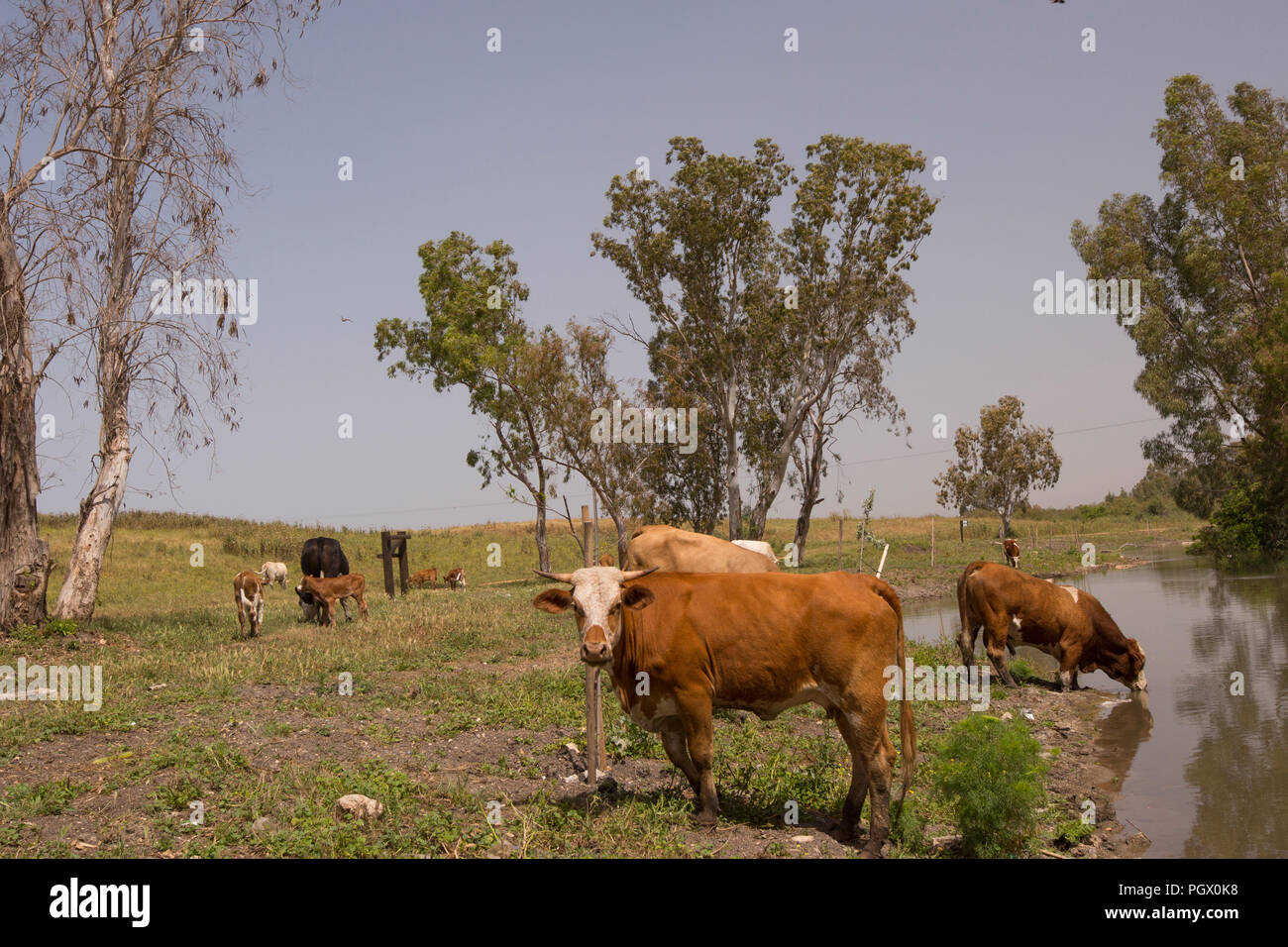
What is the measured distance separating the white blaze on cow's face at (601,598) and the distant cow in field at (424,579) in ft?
88.9

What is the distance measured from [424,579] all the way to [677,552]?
81.4 ft

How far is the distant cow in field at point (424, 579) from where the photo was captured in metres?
33.7

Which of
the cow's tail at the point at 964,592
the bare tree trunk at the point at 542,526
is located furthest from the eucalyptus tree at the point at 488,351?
the cow's tail at the point at 964,592

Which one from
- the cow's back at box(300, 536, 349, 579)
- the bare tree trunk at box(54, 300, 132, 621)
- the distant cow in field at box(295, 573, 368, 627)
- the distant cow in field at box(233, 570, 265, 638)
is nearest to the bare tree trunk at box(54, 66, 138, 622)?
the bare tree trunk at box(54, 300, 132, 621)

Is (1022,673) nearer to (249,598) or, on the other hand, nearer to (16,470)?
(249,598)

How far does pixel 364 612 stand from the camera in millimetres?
20000

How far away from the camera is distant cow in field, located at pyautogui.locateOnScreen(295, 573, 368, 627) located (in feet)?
63.9

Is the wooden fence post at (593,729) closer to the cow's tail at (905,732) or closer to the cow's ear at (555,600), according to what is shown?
the cow's ear at (555,600)

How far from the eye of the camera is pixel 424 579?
33688 mm

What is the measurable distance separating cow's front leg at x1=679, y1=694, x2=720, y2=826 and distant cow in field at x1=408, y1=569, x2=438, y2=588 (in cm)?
2731

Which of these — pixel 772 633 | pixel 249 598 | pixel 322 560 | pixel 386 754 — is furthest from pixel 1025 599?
pixel 322 560

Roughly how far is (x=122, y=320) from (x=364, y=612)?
23.5ft

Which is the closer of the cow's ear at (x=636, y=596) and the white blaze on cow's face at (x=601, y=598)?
the white blaze on cow's face at (x=601, y=598)
